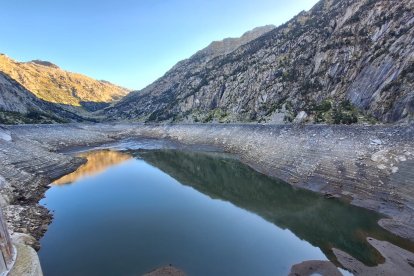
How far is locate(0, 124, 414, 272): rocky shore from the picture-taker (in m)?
32.4

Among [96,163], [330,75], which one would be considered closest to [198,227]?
[96,163]

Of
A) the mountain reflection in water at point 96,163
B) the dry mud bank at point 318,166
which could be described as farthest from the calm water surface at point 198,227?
the dry mud bank at point 318,166

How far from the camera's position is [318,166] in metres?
44.7

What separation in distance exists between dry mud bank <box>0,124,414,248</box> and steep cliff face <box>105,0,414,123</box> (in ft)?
18.3

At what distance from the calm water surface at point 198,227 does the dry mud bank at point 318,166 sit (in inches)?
79.5

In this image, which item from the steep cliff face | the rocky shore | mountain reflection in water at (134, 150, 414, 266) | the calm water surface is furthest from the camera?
the steep cliff face

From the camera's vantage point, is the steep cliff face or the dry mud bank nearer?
the dry mud bank

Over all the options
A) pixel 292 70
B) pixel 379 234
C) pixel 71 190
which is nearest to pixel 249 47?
pixel 292 70

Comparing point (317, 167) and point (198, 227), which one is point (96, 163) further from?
point (317, 167)

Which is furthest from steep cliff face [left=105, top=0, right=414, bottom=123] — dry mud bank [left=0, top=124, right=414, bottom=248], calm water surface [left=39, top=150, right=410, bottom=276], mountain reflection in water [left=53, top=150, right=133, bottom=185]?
mountain reflection in water [left=53, top=150, right=133, bottom=185]

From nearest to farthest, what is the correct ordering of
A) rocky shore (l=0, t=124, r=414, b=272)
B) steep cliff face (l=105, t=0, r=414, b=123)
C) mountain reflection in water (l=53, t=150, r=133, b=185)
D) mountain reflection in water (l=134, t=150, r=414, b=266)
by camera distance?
mountain reflection in water (l=134, t=150, r=414, b=266) < rocky shore (l=0, t=124, r=414, b=272) < steep cliff face (l=105, t=0, r=414, b=123) < mountain reflection in water (l=53, t=150, r=133, b=185)

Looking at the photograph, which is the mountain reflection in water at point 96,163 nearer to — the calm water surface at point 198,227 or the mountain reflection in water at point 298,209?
the calm water surface at point 198,227

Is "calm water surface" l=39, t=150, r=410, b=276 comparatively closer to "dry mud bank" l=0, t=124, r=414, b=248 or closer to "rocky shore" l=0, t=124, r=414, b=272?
"rocky shore" l=0, t=124, r=414, b=272

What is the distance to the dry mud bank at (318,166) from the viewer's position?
32.5 meters
